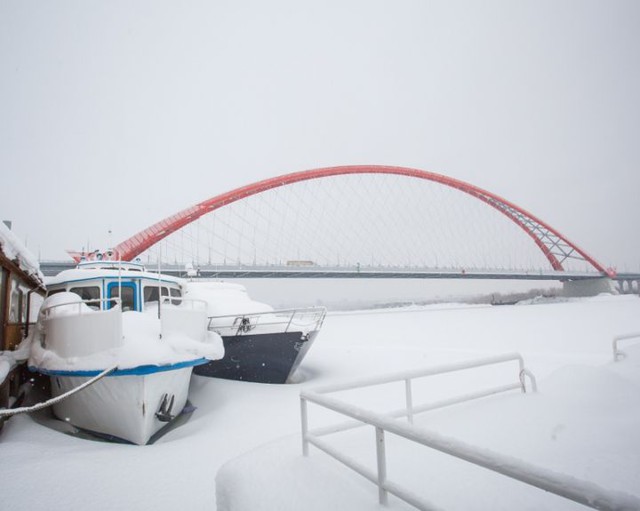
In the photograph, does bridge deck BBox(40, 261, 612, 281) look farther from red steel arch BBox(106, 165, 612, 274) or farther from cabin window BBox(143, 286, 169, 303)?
cabin window BBox(143, 286, 169, 303)

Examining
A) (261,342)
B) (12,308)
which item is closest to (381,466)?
(261,342)

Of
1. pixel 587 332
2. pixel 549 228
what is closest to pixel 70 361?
pixel 587 332

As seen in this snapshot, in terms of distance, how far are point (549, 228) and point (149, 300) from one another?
64.8 metres

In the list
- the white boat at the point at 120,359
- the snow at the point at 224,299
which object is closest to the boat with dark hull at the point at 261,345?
the snow at the point at 224,299

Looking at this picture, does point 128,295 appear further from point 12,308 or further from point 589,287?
point 589,287

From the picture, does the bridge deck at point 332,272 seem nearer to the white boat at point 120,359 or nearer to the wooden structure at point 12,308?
the wooden structure at point 12,308

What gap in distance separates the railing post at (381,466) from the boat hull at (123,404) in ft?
15.8

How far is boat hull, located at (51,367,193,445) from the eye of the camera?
5.98m

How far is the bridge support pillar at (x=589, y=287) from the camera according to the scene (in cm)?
5925

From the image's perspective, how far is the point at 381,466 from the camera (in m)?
2.37

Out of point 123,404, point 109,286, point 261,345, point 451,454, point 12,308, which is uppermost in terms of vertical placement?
point 109,286

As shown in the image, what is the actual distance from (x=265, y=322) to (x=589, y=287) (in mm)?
70168

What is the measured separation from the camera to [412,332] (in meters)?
20.4

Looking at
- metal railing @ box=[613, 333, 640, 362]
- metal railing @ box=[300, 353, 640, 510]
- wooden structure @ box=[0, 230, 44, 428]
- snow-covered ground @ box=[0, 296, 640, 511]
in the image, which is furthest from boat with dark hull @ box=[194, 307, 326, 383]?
metal railing @ box=[613, 333, 640, 362]
